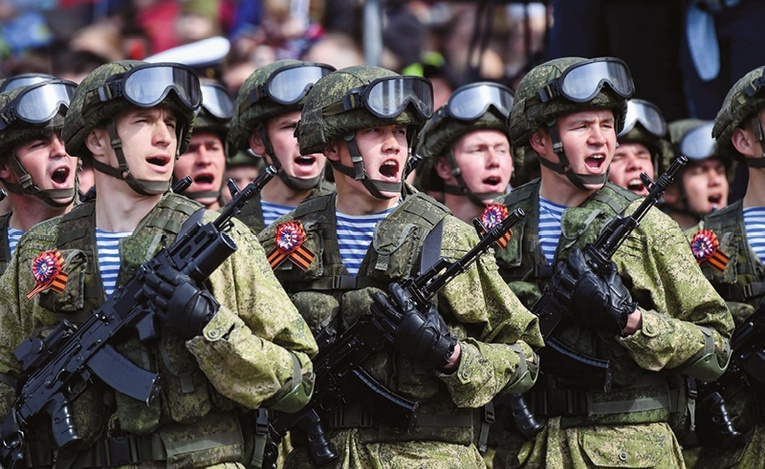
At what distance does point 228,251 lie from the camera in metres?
6.47

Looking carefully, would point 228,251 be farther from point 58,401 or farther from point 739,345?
point 739,345

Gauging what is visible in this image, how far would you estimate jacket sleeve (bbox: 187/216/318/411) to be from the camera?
21.2ft

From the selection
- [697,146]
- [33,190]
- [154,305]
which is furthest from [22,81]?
[697,146]

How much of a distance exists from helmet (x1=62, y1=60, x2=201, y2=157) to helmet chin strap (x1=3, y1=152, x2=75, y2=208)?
150 centimetres

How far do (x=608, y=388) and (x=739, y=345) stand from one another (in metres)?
1.06

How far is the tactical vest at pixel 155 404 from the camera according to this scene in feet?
21.7

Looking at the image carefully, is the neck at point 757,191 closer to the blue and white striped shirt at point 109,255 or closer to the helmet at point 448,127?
the helmet at point 448,127

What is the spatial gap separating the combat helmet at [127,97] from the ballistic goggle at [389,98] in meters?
0.86

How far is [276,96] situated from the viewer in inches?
384

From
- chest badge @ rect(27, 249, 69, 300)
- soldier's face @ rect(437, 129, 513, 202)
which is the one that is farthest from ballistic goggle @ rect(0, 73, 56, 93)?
chest badge @ rect(27, 249, 69, 300)

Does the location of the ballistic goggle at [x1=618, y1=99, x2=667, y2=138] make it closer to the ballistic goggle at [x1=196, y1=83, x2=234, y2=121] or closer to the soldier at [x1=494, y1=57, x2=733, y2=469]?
the soldier at [x1=494, y1=57, x2=733, y2=469]

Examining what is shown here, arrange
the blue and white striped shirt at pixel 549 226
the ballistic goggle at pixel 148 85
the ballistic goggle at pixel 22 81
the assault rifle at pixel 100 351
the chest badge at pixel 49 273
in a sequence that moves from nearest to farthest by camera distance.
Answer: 1. the assault rifle at pixel 100 351
2. the chest badge at pixel 49 273
3. the ballistic goggle at pixel 148 85
4. the blue and white striped shirt at pixel 549 226
5. the ballistic goggle at pixel 22 81

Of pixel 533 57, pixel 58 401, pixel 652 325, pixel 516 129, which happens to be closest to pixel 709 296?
pixel 652 325

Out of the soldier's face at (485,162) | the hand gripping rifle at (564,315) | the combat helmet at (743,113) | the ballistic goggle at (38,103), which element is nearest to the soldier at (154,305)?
the ballistic goggle at (38,103)
